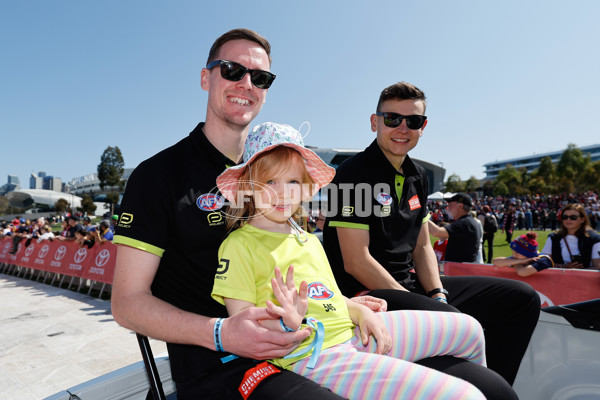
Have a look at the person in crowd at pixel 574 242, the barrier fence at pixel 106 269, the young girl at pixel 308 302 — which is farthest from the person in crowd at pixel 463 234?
the young girl at pixel 308 302

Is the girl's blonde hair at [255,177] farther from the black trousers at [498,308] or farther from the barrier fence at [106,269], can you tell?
the barrier fence at [106,269]

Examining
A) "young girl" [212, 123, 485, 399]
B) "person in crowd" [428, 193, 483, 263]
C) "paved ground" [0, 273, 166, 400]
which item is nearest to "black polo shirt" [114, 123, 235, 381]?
"young girl" [212, 123, 485, 399]

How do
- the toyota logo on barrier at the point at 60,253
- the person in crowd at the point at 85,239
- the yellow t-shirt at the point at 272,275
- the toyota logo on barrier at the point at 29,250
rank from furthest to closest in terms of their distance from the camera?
the toyota logo on barrier at the point at 29,250, the toyota logo on barrier at the point at 60,253, the person in crowd at the point at 85,239, the yellow t-shirt at the point at 272,275

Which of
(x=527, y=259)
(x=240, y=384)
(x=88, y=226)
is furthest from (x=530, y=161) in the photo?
(x=240, y=384)

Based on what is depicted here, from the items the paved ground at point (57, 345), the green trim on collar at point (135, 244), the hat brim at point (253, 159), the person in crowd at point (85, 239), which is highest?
the hat brim at point (253, 159)

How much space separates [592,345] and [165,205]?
Answer: 2.36m

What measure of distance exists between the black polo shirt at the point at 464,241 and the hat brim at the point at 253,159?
5982mm

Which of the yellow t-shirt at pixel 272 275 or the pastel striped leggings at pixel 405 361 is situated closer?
the pastel striped leggings at pixel 405 361

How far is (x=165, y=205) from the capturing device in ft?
5.47

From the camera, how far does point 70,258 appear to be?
1144cm

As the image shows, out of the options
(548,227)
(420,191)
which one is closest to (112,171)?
(548,227)

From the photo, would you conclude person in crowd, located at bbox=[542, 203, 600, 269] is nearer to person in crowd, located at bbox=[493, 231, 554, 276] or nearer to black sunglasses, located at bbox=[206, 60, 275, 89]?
person in crowd, located at bbox=[493, 231, 554, 276]

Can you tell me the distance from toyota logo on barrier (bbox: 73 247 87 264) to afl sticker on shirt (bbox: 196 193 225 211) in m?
10.9

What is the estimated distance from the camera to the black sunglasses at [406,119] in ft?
8.41
